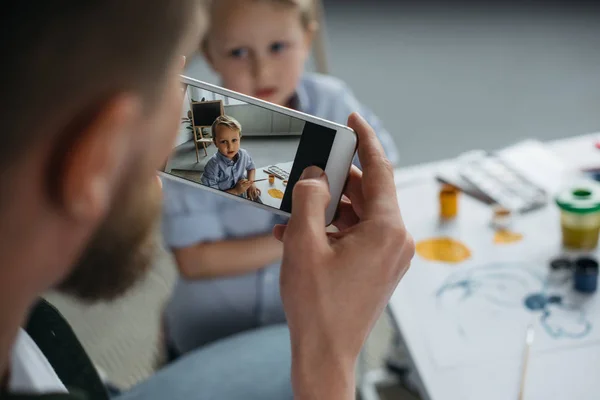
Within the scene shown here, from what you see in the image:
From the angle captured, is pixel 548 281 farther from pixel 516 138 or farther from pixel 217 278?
pixel 516 138

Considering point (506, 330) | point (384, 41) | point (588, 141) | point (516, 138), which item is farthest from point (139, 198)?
point (384, 41)

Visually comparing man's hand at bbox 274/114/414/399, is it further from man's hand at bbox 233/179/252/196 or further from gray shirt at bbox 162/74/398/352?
gray shirt at bbox 162/74/398/352

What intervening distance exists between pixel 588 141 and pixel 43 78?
40.7 inches

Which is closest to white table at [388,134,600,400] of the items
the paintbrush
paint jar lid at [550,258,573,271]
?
the paintbrush

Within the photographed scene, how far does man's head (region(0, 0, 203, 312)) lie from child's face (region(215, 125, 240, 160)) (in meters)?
0.27

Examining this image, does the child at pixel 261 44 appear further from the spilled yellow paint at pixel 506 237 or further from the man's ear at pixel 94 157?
the man's ear at pixel 94 157

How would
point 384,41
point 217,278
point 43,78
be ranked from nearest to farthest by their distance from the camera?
point 43,78 < point 217,278 < point 384,41

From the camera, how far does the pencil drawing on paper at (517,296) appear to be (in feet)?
2.52

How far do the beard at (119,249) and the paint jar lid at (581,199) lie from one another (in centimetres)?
57

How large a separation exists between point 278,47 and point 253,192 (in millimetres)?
460

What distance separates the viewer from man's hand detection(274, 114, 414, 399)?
1.83 ft

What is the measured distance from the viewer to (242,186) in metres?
0.69

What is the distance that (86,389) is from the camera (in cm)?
68

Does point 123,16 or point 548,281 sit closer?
point 123,16
